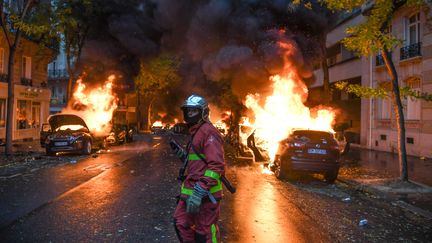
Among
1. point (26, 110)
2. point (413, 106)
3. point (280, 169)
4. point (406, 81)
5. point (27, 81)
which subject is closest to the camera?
point (280, 169)

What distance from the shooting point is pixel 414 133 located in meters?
17.9

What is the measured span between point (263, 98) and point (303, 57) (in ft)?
8.12

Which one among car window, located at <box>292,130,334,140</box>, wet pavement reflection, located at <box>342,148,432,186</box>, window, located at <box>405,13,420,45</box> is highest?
window, located at <box>405,13,420,45</box>

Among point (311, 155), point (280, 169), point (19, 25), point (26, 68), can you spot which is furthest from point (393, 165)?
point (26, 68)

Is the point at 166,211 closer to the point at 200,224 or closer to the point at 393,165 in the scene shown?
the point at 200,224

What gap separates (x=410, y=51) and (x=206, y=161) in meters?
17.7

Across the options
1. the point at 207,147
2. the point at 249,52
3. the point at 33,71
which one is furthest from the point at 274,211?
the point at 33,71

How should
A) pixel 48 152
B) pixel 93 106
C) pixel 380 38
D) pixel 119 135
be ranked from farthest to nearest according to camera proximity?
pixel 119 135, pixel 93 106, pixel 48 152, pixel 380 38

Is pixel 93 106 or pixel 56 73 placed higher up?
pixel 56 73

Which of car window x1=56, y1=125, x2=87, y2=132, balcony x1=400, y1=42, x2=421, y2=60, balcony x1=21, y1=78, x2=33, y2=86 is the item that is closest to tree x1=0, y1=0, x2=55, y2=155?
car window x1=56, y1=125, x2=87, y2=132

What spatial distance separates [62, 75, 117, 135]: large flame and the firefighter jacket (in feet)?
62.6

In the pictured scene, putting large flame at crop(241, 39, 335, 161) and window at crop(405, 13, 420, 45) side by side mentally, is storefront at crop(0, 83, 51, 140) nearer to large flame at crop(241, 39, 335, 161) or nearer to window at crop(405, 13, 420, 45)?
large flame at crop(241, 39, 335, 161)

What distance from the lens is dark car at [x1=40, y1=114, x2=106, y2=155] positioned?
16.3m

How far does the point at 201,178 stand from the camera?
3.73 meters
